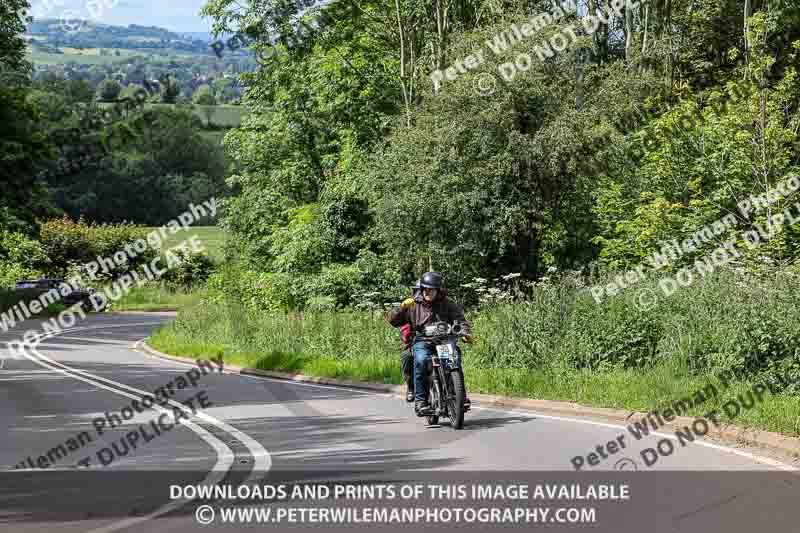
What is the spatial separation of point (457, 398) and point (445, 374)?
1.35 ft

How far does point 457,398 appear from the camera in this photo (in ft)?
50.3

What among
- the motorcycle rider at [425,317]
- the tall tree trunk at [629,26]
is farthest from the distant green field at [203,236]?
the motorcycle rider at [425,317]

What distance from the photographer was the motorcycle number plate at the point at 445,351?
1540 cm

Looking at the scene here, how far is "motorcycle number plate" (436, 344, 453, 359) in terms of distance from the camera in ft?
50.5

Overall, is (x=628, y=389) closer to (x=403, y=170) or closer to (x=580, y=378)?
(x=580, y=378)

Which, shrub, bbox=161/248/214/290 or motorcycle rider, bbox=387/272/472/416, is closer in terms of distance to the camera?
motorcycle rider, bbox=387/272/472/416

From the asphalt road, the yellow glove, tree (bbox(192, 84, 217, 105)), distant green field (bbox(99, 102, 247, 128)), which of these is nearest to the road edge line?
the asphalt road

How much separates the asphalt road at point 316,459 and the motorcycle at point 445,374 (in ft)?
0.75

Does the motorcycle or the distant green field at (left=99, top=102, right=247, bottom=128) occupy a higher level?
the distant green field at (left=99, top=102, right=247, bottom=128)

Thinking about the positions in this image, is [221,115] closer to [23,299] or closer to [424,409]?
[23,299]

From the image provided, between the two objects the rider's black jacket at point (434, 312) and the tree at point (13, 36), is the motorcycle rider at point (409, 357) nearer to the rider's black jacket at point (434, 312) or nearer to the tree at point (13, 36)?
the rider's black jacket at point (434, 312)

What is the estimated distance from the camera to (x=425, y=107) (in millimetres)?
38062

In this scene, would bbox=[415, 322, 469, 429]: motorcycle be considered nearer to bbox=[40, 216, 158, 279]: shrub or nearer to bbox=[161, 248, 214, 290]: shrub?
bbox=[161, 248, 214, 290]: shrub

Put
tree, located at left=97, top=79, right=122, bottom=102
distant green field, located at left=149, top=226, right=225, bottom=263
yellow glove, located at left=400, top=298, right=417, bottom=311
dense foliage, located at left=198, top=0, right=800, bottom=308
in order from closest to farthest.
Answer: yellow glove, located at left=400, top=298, right=417, bottom=311 < tree, located at left=97, top=79, right=122, bottom=102 < dense foliage, located at left=198, top=0, right=800, bottom=308 < distant green field, located at left=149, top=226, right=225, bottom=263
